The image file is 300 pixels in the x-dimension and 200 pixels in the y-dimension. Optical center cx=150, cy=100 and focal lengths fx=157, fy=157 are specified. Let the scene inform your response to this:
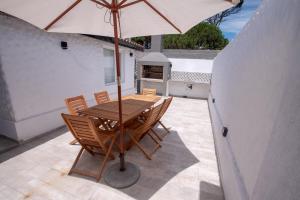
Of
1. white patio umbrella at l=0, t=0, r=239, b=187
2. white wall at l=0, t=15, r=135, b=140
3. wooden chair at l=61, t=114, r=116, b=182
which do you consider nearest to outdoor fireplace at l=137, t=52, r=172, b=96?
white wall at l=0, t=15, r=135, b=140

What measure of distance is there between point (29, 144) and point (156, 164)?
2986 mm

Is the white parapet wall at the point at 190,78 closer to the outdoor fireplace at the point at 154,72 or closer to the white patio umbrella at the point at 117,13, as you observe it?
the outdoor fireplace at the point at 154,72

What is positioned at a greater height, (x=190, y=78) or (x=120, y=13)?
(x=120, y=13)

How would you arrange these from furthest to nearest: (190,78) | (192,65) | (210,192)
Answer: (192,65)
(190,78)
(210,192)

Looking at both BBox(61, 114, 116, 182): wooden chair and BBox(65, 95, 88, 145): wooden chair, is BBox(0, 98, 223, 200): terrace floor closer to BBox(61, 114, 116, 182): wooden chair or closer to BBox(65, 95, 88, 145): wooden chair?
BBox(61, 114, 116, 182): wooden chair

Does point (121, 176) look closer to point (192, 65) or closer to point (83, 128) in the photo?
point (83, 128)

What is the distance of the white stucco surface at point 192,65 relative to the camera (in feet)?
33.6

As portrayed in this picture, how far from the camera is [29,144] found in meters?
3.64

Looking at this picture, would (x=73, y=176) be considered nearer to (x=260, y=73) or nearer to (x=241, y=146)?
(x=241, y=146)

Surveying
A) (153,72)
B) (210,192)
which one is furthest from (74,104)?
(153,72)

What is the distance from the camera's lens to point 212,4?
2062mm

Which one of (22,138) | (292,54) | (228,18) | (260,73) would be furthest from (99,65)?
(228,18)

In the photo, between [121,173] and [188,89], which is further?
[188,89]

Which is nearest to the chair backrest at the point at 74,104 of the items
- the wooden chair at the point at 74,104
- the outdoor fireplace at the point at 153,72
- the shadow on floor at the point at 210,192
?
the wooden chair at the point at 74,104
